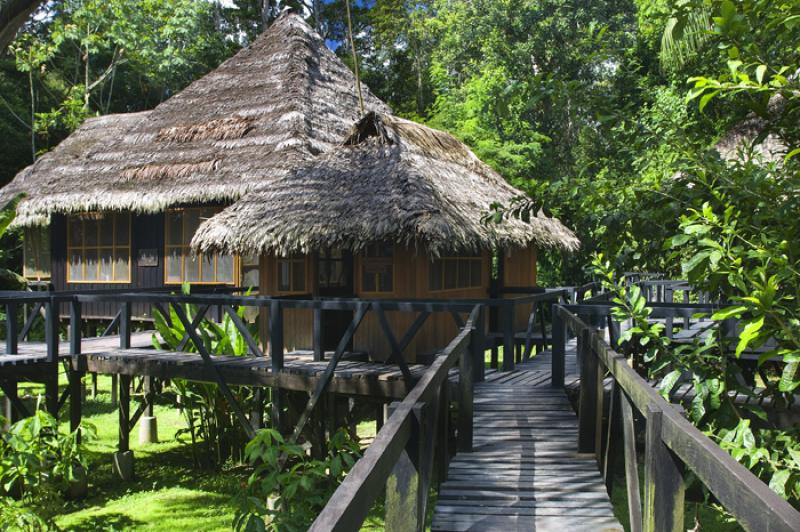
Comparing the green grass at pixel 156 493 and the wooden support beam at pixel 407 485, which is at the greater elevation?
the wooden support beam at pixel 407 485

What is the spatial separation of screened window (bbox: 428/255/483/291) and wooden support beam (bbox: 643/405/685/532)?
7905 mm

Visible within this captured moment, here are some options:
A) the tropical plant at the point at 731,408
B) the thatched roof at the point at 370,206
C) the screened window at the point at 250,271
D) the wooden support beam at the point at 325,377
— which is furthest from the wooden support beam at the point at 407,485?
the screened window at the point at 250,271

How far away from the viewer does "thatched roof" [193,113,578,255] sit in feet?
30.5

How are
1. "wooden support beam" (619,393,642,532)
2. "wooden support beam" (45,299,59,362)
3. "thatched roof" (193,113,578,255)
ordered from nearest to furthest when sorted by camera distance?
"wooden support beam" (619,393,642,532) → "wooden support beam" (45,299,59,362) → "thatched roof" (193,113,578,255)

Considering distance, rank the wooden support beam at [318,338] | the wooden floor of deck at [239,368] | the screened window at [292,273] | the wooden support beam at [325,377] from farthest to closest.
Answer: the screened window at [292,273]
the wooden support beam at [318,338]
the wooden floor of deck at [239,368]
the wooden support beam at [325,377]

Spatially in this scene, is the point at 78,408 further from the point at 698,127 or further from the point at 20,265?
the point at 20,265

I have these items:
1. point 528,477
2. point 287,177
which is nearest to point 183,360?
point 287,177

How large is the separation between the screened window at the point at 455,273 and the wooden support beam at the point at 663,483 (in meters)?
7.91

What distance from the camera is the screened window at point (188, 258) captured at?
43.1 feet

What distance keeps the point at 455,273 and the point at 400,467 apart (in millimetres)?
8867

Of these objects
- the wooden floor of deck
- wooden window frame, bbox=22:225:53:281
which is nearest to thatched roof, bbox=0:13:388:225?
wooden window frame, bbox=22:225:53:281

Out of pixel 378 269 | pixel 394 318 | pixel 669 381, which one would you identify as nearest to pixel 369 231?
pixel 378 269

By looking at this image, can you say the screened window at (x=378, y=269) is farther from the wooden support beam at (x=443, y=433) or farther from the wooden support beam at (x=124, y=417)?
the wooden support beam at (x=443, y=433)

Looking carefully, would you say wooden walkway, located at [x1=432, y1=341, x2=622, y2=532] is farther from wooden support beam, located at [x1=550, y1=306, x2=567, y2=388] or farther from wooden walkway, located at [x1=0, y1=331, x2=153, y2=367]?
wooden walkway, located at [x1=0, y1=331, x2=153, y2=367]
